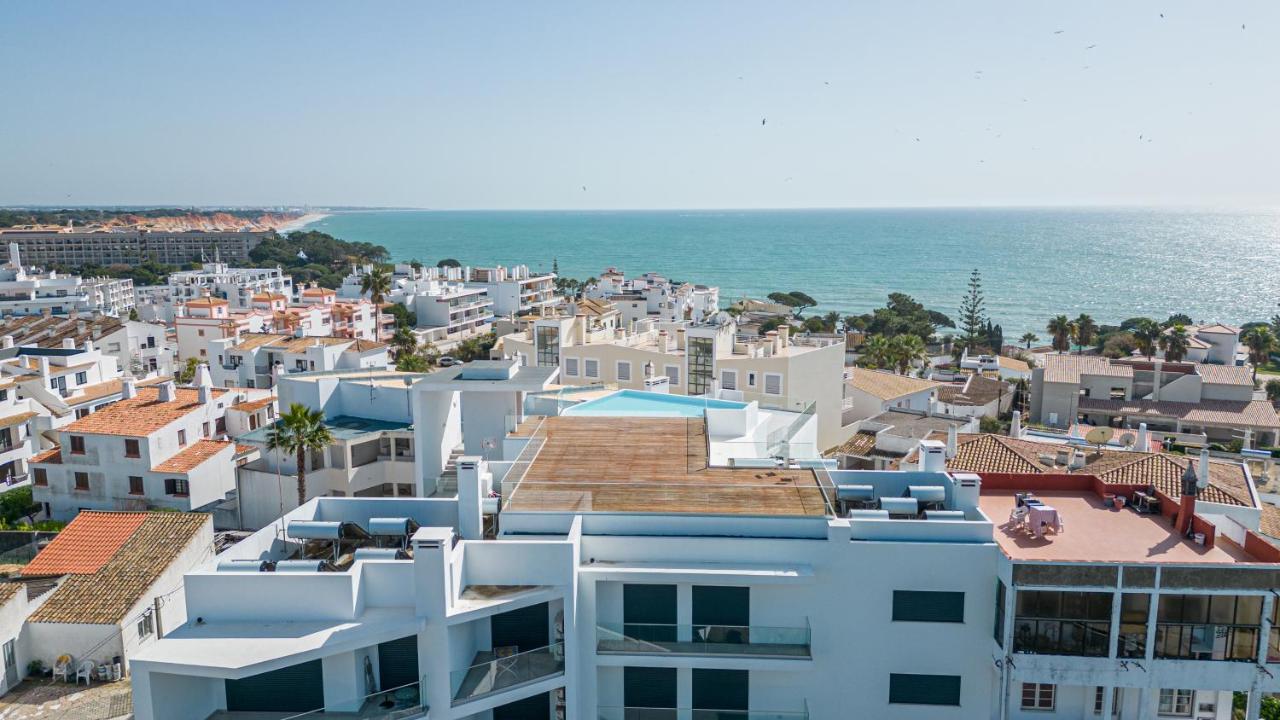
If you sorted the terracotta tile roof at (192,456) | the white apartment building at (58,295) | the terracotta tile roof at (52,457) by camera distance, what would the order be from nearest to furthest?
the terracotta tile roof at (192,456) → the terracotta tile roof at (52,457) → the white apartment building at (58,295)

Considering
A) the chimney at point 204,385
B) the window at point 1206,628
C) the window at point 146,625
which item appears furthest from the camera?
the chimney at point 204,385

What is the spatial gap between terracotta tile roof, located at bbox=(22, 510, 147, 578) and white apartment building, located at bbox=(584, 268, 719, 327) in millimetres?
61471

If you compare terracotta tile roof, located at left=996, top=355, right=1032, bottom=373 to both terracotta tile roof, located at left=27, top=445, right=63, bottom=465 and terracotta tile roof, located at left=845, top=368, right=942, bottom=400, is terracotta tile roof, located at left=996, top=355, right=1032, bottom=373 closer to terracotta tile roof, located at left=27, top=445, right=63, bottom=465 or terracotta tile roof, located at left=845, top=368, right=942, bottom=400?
terracotta tile roof, located at left=845, top=368, right=942, bottom=400

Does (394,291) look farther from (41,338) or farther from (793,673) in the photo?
(793,673)

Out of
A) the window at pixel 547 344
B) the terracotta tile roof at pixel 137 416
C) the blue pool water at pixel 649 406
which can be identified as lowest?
the terracotta tile roof at pixel 137 416

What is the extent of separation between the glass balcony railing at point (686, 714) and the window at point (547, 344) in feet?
87.3

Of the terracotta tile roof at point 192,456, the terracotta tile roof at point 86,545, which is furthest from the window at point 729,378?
the terracotta tile roof at point 86,545

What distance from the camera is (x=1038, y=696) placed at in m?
15.3

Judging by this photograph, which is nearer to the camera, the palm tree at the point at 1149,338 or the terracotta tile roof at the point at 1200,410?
the terracotta tile roof at the point at 1200,410

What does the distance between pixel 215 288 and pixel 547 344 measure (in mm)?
78691

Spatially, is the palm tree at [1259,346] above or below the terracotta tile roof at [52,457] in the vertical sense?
below

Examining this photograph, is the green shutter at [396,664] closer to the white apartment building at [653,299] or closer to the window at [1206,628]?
the window at [1206,628]

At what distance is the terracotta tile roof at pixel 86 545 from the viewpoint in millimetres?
23969

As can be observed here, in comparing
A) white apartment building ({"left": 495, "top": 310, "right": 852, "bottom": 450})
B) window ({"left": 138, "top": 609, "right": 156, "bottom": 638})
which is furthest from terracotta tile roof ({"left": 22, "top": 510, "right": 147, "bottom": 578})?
white apartment building ({"left": 495, "top": 310, "right": 852, "bottom": 450})
